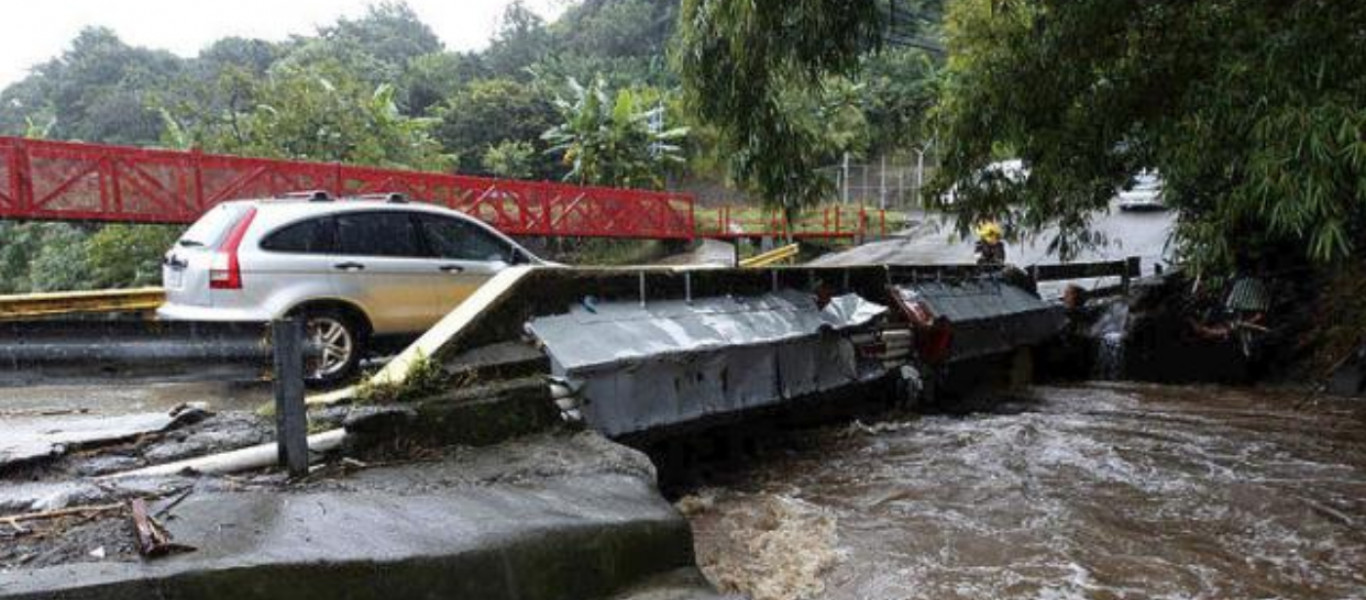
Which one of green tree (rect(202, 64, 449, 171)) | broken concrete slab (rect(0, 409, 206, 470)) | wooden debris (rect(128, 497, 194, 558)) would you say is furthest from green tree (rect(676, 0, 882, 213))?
green tree (rect(202, 64, 449, 171))

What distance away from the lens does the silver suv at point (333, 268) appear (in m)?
6.64

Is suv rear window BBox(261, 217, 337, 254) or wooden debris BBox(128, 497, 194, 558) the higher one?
suv rear window BBox(261, 217, 337, 254)

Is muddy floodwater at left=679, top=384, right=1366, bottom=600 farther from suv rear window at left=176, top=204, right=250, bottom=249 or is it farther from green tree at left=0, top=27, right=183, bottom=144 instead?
green tree at left=0, top=27, right=183, bottom=144

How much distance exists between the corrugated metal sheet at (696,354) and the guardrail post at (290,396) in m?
1.90

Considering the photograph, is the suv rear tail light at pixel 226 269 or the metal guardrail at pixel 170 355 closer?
the metal guardrail at pixel 170 355

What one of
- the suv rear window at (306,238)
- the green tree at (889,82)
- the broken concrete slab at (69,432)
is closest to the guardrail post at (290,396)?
the broken concrete slab at (69,432)

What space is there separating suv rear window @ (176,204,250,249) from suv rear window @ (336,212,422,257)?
0.74 metres

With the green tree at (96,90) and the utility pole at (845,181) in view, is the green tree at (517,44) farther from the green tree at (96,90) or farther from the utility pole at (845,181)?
the utility pole at (845,181)

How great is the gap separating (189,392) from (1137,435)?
8.42m

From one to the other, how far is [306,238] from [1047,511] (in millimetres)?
5812

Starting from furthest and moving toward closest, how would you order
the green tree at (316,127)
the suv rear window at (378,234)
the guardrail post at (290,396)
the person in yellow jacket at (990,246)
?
the green tree at (316,127), the person in yellow jacket at (990,246), the suv rear window at (378,234), the guardrail post at (290,396)

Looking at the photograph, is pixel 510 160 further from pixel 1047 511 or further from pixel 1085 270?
pixel 1047 511

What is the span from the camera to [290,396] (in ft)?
12.3

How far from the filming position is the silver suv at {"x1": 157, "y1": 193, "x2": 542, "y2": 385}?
6.64m
